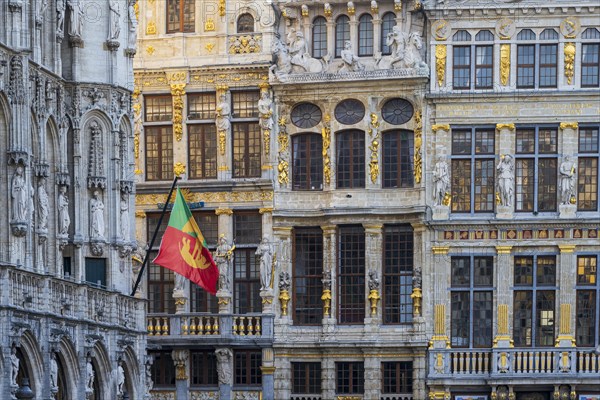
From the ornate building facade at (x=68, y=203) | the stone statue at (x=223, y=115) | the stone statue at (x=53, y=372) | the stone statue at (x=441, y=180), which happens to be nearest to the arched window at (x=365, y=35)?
the stone statue at (x=441, y=180)

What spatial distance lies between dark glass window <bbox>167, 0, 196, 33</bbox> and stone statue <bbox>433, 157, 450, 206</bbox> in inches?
368

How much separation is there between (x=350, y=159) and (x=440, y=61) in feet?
13.8

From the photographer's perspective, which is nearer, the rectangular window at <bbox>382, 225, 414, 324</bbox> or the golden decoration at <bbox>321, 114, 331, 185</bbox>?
the rectangular window at <bbox>382, 225, 414, 324</bbox>

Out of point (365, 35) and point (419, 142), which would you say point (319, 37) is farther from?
point (419, 142)

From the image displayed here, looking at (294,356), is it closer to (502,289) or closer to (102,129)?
(502,289)

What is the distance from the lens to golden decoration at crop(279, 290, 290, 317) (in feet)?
187

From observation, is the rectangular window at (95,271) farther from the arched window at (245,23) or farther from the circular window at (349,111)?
the arched window at (245,23)

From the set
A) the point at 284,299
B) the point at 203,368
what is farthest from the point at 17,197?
the point at 203,368

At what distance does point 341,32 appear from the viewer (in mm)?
57406

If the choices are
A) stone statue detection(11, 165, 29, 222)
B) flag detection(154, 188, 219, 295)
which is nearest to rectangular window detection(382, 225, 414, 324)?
flag detection(154, 188, 219, 295)

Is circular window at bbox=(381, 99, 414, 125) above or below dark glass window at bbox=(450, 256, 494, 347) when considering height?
above

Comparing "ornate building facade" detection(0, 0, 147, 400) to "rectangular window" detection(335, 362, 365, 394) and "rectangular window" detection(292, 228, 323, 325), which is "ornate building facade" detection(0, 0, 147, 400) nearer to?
"rectangular window" detection(292, 228, 323, 325)

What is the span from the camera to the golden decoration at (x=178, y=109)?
190 ft

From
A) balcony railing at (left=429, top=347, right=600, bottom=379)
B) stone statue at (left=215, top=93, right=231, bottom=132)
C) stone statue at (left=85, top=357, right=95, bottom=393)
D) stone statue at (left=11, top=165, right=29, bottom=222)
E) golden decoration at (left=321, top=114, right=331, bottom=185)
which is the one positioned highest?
stone statue at (left=215, top=93, right=231, bottom=132)
